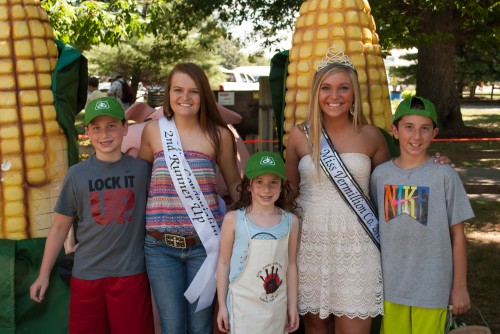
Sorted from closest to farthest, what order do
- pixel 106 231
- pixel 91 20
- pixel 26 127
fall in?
pixel 106 231, pixel 26 127, pixel 91 20

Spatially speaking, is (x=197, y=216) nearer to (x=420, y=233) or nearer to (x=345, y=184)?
(x=345, y=184)

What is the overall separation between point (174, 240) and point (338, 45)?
4.61ft

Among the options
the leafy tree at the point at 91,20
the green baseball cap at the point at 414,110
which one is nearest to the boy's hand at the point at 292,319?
the green baseball cap at the point at 414,110

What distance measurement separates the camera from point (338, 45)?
11.0ft

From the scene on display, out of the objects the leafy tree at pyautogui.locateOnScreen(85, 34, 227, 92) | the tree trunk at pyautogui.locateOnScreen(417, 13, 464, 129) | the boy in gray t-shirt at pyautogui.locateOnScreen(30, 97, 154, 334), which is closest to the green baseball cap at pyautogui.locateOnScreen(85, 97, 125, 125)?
the boy in gray t-shirt at pyautogui.locateOnScreen(30, 97, 154, 334)

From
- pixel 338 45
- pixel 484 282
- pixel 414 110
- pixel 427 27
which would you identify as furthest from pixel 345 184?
pixel 427 27

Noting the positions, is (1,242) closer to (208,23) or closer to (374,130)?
(374,130)

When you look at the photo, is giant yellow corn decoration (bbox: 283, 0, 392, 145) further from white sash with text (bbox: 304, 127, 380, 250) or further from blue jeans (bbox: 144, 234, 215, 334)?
blue jeans (bbox: 144, 234, 215, 334)

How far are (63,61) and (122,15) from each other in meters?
5.05

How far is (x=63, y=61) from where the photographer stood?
3.25 m

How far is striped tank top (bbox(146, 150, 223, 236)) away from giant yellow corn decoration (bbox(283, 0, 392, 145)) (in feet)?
2.63

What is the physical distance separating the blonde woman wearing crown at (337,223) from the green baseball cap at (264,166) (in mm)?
217

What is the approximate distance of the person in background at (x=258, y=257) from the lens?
104 inches

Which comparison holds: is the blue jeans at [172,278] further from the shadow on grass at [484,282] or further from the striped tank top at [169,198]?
the shadow on grass at [484,282]
